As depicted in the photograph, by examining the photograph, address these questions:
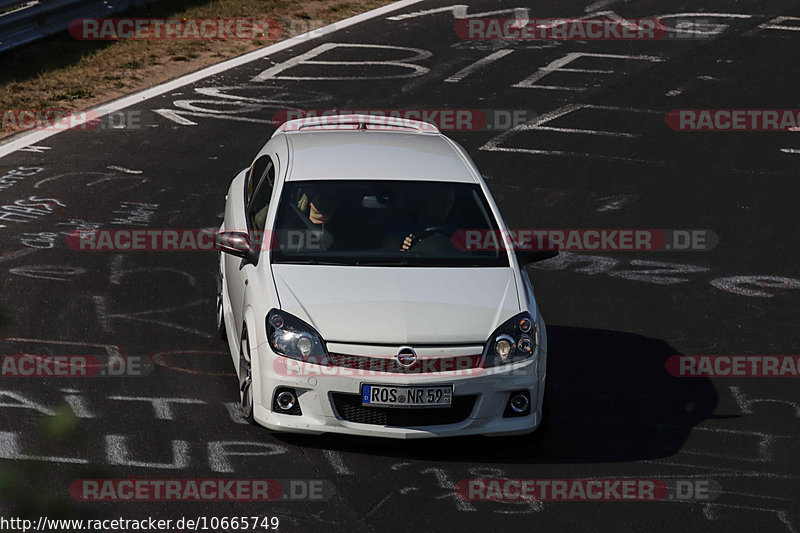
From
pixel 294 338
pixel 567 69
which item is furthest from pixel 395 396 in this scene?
pixel 567 69

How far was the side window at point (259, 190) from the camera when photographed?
25.1ft

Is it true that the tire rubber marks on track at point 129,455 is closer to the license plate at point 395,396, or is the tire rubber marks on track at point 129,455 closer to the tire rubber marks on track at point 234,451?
the tire rubber marks on track at point 234,451

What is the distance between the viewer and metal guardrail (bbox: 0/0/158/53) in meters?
15.5

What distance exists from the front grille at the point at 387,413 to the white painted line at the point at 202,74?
26.0 feet

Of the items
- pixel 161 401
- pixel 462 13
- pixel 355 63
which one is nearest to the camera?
pixel 161 401

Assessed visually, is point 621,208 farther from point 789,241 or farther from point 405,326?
point 405,326

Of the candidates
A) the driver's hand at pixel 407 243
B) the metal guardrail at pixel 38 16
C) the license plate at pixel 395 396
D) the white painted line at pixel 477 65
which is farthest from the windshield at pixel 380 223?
the metal guardrail at pixel 38 16

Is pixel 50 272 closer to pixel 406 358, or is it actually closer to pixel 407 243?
pixel 407 243

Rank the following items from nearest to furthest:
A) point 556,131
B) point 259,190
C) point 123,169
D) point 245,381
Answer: point 245,381 → point 259,190 → point 123,169 → point 556,131

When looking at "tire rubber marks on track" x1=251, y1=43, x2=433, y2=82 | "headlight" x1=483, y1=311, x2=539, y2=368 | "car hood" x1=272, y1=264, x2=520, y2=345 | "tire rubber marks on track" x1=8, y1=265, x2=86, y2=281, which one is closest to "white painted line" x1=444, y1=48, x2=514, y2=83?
"tire rubber marks on track" x1=251, y1=43, x2=433, y2=82

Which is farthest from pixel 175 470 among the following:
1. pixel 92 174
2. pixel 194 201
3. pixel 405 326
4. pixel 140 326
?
pixel 92 174

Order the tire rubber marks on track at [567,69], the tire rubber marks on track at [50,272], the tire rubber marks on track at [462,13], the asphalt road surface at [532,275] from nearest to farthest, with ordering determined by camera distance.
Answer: the asphalt road surface at [532,275], the tire rubber marks on track at [50,272], the tire rubber marks on track at [567,69], the tire rubber marks on track at [462,13]

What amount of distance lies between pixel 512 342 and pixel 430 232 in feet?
3.88

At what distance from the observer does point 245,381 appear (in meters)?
6.83
